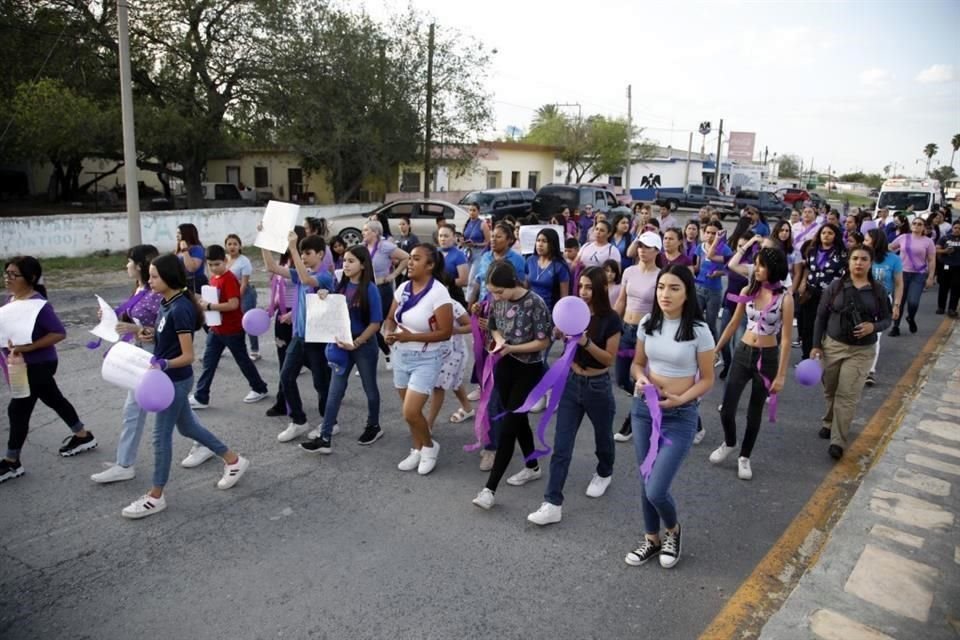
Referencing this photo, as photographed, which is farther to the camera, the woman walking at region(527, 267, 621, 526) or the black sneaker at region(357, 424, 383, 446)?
the black sneaker at region(357, 424, 383, 446)

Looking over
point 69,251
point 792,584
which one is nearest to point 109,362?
point 792,584

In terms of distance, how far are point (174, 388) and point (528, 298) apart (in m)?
2.25

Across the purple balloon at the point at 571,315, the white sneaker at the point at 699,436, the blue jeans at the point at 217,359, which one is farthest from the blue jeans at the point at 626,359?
the blue jeans at the point at 217,359

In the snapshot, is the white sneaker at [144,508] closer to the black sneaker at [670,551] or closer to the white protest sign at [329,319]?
the white protest sign at [329,319]

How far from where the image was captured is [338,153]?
22844mm

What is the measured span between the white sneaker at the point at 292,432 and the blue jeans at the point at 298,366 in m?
0.04

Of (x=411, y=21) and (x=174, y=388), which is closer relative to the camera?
(x=174, y=388)

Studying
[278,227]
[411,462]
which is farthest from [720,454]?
[278,227]

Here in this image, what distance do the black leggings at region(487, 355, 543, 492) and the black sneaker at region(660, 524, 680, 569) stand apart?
1077mm

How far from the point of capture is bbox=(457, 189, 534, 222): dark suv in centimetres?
2152

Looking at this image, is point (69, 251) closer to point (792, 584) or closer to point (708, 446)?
point (708, 446)

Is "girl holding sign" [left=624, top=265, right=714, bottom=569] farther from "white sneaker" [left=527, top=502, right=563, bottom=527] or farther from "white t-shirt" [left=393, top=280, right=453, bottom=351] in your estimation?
"white t-shirt" [left=393, top=280, right=453, bottom=351]

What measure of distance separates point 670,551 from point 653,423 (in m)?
0.78

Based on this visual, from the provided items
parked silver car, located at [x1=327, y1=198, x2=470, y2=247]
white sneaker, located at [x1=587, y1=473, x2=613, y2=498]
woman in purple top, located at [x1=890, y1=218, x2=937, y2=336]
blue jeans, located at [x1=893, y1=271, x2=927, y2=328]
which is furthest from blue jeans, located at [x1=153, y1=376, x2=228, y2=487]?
parked silver car, located at [x1=327, y1=198, x2=470, y2=247]
